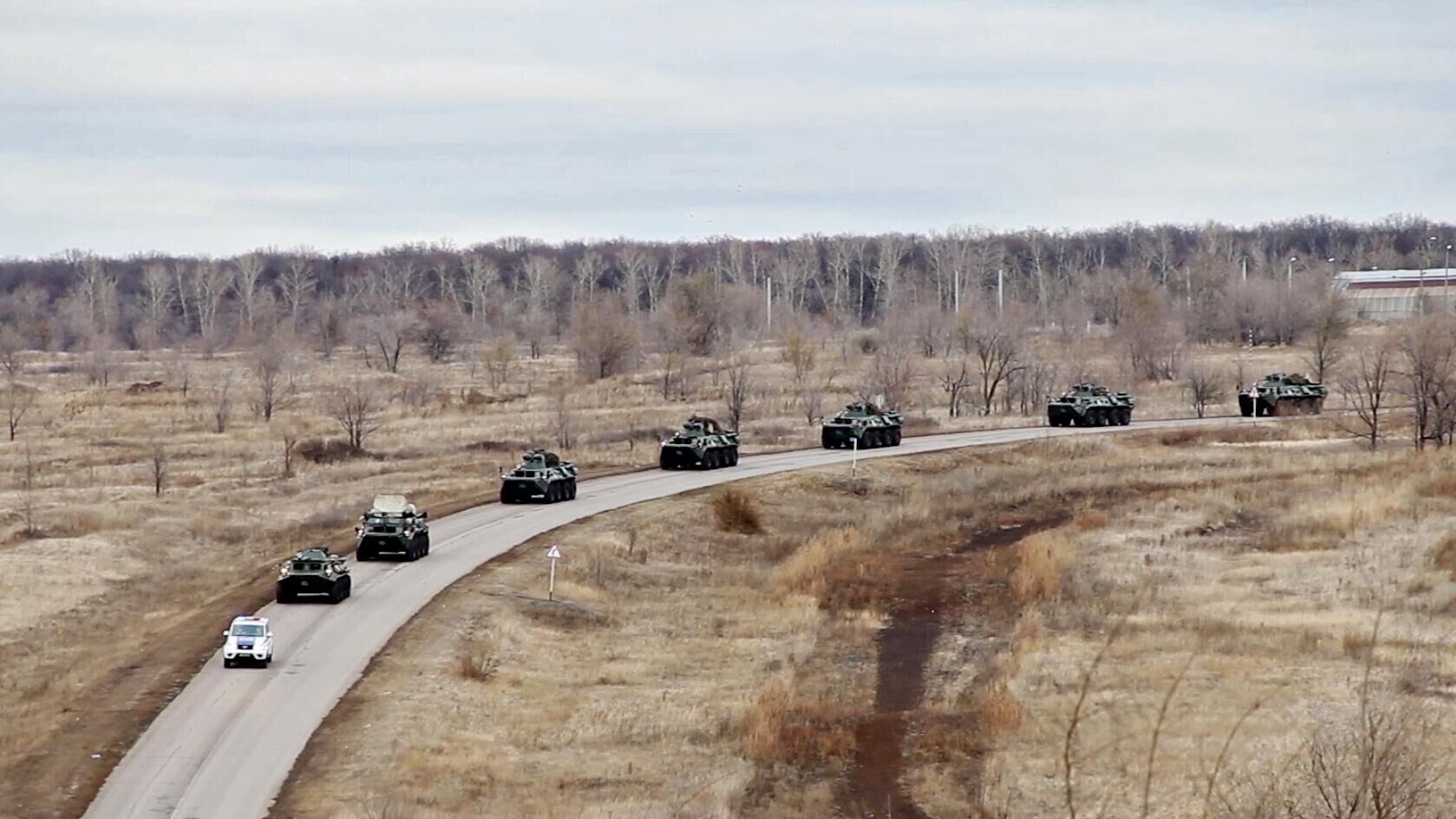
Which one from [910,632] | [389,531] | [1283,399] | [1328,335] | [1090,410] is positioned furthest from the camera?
[1328,335]

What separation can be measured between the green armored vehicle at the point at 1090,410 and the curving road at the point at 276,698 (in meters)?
37.4

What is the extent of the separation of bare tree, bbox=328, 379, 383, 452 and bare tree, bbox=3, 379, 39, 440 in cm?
1616

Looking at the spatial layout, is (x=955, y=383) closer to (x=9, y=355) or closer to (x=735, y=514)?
(x=735, y=514)

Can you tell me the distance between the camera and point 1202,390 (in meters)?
99.5

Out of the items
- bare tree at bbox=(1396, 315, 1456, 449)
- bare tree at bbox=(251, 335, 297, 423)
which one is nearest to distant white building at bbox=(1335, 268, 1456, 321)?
bare tree at bbox=(1396, 315, 1456, 449)

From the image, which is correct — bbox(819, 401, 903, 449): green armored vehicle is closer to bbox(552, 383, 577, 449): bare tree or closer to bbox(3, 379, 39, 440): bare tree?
bbox(552, 383, 577, 449): bare tree

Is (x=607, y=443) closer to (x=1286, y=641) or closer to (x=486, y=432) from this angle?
(x=486, y=432)

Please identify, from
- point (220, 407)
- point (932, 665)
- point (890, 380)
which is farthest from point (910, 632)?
point (220, 407)

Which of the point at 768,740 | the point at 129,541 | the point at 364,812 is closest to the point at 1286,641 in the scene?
the point at 768,740

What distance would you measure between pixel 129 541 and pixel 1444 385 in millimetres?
55139

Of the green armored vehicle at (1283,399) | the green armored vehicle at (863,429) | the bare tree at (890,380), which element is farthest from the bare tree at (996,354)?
the green armored vehicle at (863,429)

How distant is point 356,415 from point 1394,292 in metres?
125

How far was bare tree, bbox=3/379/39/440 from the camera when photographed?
300 feet

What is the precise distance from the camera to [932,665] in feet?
124
